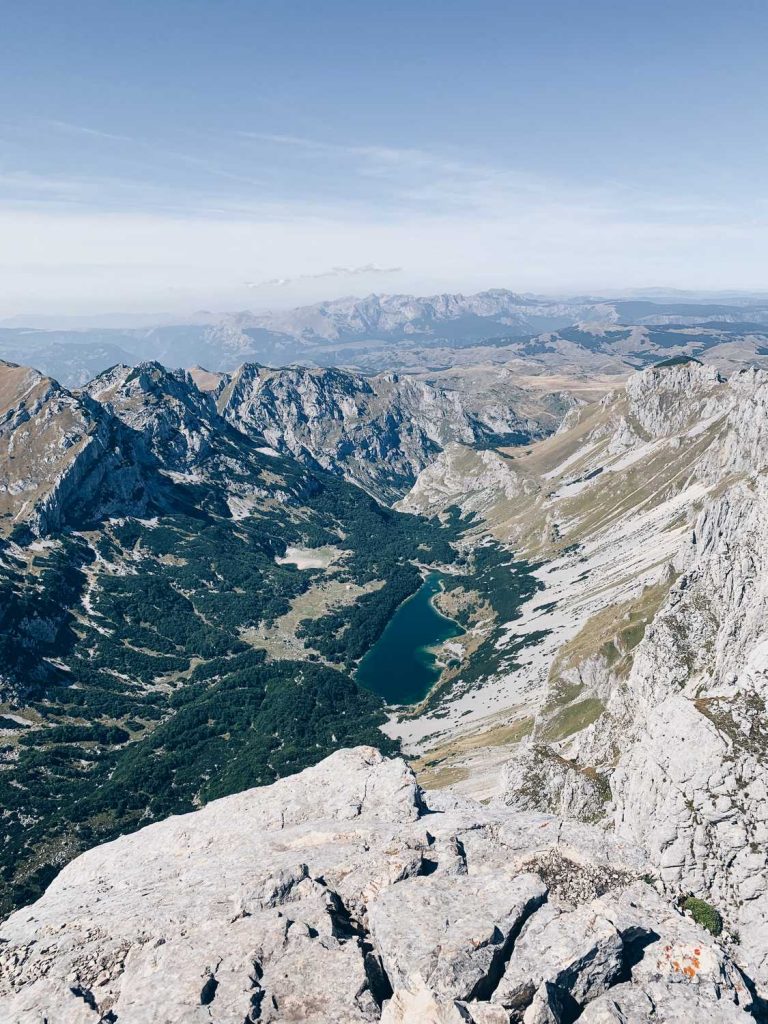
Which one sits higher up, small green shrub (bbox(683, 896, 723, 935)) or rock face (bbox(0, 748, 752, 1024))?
rock face (bbox(0, 748, 752, 1024))

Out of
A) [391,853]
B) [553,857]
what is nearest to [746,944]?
[553,857]

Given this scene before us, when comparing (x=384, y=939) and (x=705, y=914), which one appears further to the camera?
(x=705, y=914)

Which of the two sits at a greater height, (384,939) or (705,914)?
(384,939)

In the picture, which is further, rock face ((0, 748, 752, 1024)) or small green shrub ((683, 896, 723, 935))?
small green shrub ((683, 896, 723, 935))

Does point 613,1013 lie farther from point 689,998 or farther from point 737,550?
point 737,550
